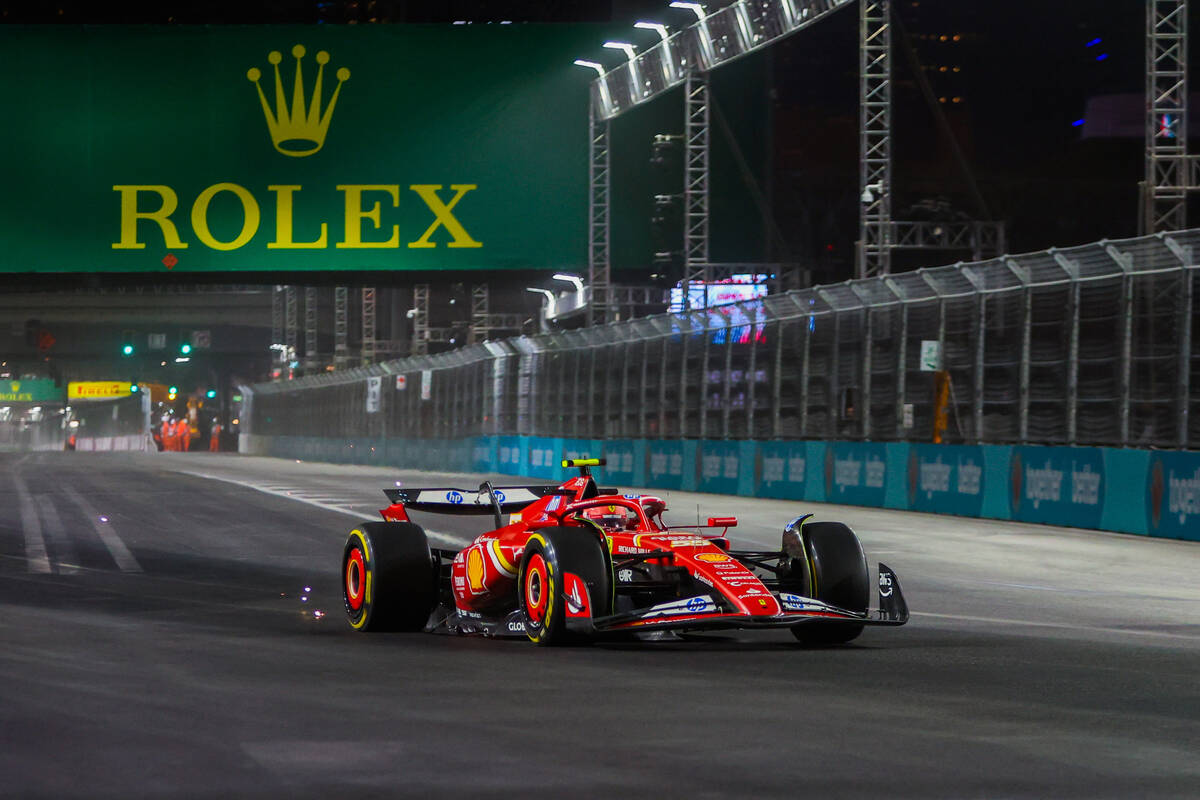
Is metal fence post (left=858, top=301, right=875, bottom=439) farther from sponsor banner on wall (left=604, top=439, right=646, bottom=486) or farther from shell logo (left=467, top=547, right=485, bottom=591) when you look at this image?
shell logo (left=467, top=547, right=485, bottom=591)

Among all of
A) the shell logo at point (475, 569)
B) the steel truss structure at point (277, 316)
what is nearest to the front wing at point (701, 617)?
the shell logo at point (475, 569)

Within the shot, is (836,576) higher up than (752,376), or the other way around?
(752,376)

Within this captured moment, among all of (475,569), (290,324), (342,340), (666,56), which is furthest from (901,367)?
(290,324)

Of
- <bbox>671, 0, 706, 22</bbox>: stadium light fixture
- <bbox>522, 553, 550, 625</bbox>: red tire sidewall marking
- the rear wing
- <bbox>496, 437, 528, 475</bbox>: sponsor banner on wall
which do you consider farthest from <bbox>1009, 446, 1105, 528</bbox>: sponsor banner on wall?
<bbox>496, 437, 528, 475</bbox>: sponsor banner on wall

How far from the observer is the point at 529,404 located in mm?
42688

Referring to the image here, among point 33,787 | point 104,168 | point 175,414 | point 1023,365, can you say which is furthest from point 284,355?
point 33,787

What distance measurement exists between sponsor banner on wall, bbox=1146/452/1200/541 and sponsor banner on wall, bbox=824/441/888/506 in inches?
255

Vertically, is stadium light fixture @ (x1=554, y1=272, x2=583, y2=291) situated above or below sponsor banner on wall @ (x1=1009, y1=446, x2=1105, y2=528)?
above

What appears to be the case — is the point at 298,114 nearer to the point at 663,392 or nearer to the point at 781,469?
the point at 663,392

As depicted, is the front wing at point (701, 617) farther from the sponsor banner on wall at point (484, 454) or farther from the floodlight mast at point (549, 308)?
the floodlight mast at point (549, 308)

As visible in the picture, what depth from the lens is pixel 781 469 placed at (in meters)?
28.8

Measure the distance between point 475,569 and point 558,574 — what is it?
1.25 meters

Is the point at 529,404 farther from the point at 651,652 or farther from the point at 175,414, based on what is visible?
the point at 175,414

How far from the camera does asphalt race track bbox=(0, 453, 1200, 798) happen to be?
5871mm
